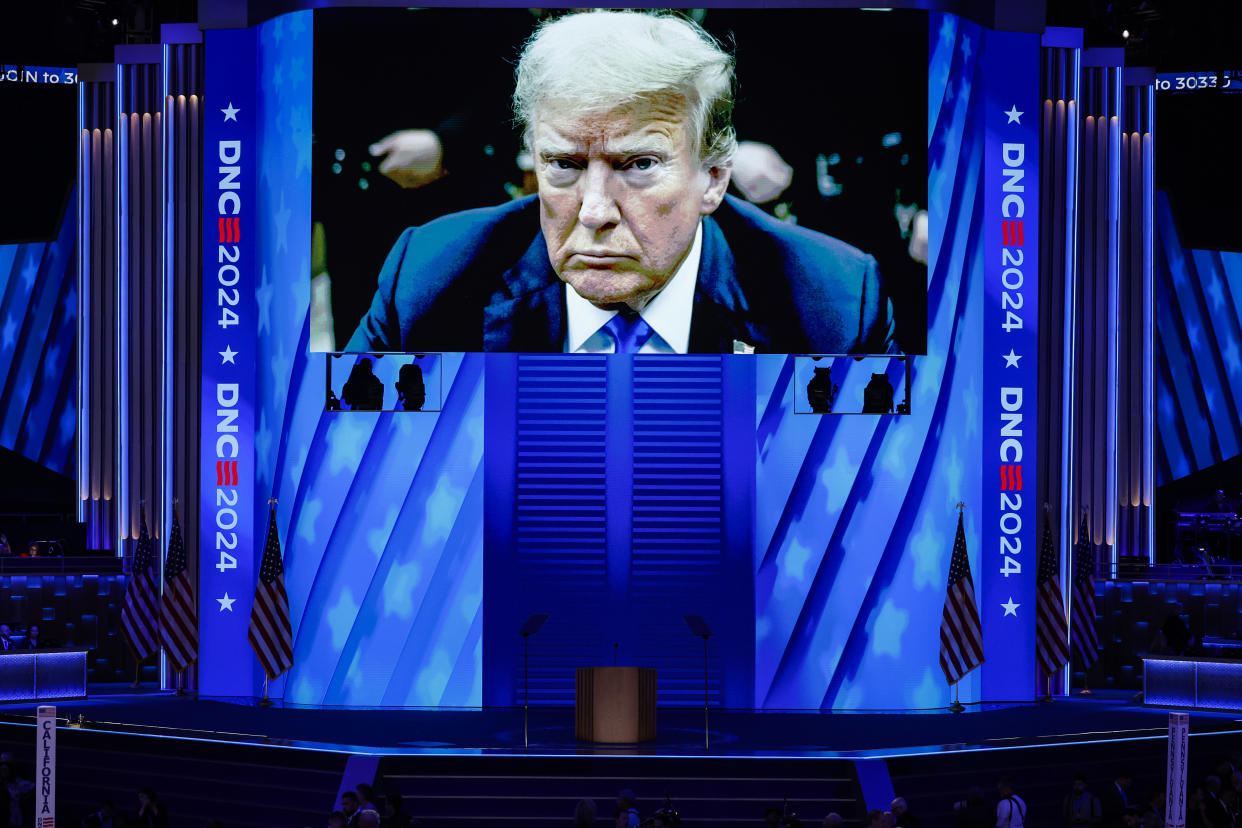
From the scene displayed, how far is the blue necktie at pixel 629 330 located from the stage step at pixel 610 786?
637cm

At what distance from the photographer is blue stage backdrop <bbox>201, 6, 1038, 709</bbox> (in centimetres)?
2084

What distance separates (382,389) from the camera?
69.2 feet

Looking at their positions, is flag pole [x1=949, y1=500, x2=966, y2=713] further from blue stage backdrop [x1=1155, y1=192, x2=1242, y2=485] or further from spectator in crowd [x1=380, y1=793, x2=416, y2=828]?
blue stage backdrop [x1=1155, y1=192, x2=1242, y2=485]

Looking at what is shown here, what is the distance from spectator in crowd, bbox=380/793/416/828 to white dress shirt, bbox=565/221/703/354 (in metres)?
7.63

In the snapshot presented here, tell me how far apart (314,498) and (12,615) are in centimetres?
524

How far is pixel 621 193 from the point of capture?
20.5 meters

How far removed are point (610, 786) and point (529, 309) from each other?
6991mm

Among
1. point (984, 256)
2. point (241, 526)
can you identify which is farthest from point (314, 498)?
point (984, 256)

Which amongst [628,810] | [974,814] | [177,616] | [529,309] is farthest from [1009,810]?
[177,616]

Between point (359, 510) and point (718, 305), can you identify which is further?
point (359, 510)

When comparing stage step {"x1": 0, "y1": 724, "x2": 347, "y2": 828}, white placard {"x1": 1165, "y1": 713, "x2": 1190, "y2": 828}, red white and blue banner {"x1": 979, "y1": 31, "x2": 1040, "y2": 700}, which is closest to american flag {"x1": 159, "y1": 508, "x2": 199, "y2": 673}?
stage step {"x1": 0, "y1": 724, "x2": 347, "y2": 828}

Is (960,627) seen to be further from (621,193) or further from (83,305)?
(83,305)

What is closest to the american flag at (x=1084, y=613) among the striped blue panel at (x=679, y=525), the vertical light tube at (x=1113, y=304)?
the vertical light tube at (x=1113, y=304)

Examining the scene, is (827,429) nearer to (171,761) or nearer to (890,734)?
(890,734)
